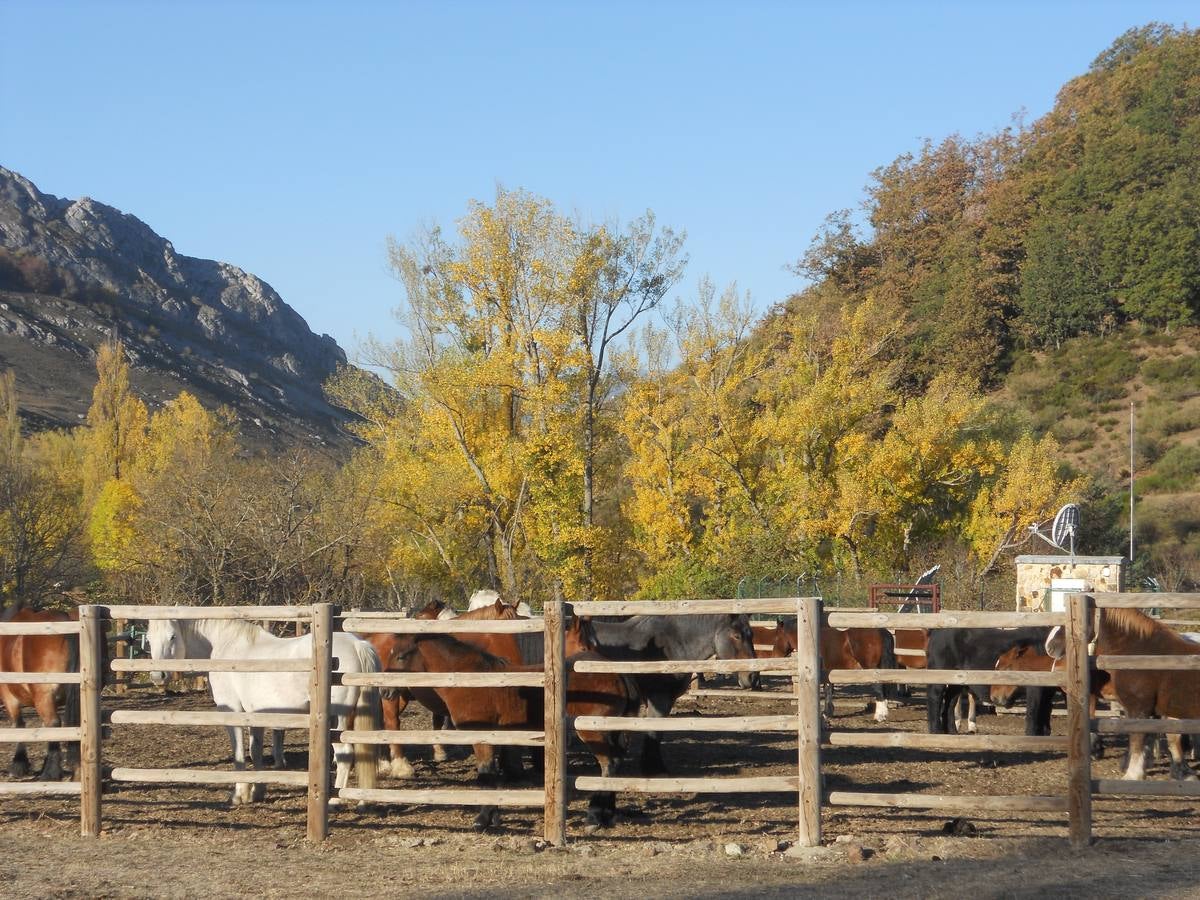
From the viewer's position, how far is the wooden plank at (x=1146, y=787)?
23.9 feet

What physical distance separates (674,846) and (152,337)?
11308 centimetres

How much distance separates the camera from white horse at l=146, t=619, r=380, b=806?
8.59m

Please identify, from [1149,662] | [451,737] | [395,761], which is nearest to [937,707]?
[1149,662]

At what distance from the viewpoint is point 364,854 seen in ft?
24.4

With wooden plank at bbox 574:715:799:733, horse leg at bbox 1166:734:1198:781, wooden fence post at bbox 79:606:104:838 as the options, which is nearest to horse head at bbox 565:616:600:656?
wooden plank at bbox 574:715:799:733

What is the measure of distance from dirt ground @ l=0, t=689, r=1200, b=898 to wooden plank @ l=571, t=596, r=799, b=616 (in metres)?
1.49

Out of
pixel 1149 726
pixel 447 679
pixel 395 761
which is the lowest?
pixel 395 761

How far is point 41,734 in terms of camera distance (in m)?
8.52

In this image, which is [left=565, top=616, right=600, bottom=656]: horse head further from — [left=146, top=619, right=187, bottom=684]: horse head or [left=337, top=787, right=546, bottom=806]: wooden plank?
A: [left=146, top=619, right=187, bottom=684]: horse head

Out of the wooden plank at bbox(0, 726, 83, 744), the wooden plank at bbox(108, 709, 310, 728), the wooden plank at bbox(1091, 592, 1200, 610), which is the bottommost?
the wooden plank at bbox(0, 726, 83, 744)

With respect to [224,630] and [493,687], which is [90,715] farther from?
[493,687]

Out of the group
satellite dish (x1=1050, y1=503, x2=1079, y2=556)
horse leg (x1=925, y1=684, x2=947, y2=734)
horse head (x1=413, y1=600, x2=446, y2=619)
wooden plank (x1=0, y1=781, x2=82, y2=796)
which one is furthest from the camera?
satellite dish (x1=1050, y1=503, x2=1079, y2=556)

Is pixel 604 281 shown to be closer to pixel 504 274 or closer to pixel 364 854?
pixel 504 274

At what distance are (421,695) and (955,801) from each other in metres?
4.60
